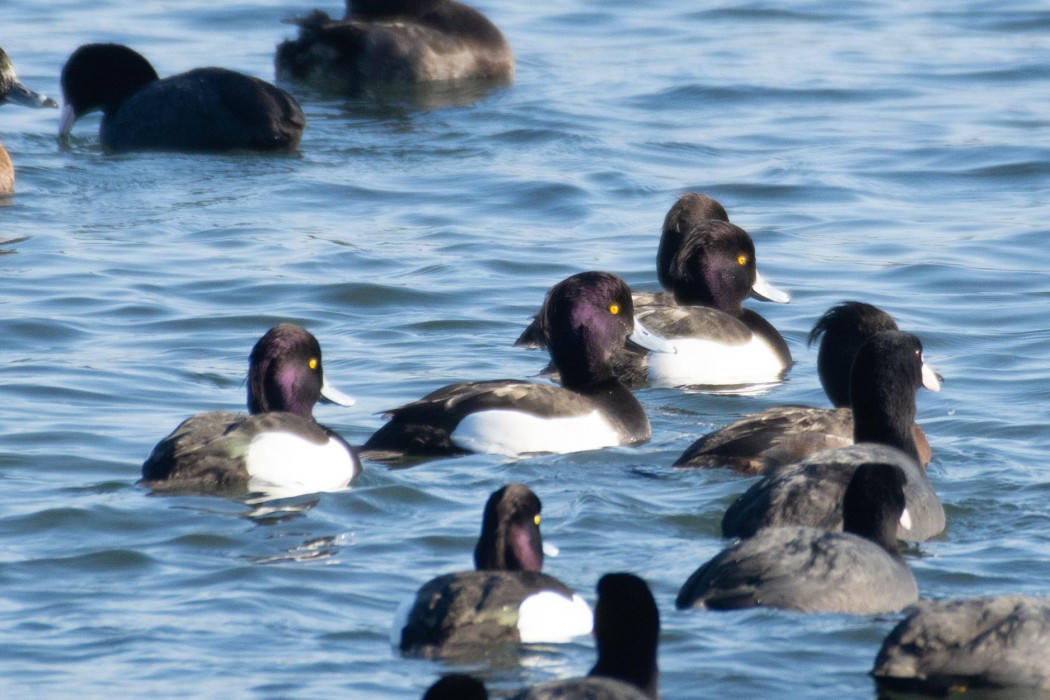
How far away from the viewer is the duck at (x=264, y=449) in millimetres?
8508

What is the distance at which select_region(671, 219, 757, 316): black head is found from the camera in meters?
11.6

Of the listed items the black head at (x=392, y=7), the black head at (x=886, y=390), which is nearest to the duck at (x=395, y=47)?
the black head at (x=392, y=7)

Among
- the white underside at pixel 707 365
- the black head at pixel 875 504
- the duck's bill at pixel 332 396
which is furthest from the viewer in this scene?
the white underside at pixel 707 365

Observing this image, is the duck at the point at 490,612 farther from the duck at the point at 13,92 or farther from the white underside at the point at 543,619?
the duck at the point at 13,92

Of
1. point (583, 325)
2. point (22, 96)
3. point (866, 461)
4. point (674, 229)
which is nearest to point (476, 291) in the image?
point (674, 229)

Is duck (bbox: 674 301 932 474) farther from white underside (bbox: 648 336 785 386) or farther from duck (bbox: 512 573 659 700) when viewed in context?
duck (bbox: 512 573 659 700)

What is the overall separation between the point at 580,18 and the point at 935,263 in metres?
9.36

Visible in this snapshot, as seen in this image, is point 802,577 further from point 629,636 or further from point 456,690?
point 456,690

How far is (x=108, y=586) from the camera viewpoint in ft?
A: 24.3


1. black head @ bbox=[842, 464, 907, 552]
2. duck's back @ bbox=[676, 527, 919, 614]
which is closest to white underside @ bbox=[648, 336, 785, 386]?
black head @ bbox=[842, 464, 907, 552]

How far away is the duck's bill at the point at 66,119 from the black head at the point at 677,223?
20.7ft

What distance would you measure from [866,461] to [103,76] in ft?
32.4

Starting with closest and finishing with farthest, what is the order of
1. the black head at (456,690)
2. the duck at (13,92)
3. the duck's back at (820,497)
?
the black head at (456,690), the duck's back at (820,497), the duck at (13,92)

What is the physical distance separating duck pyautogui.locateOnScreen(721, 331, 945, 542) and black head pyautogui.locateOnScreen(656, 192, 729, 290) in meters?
3.06
